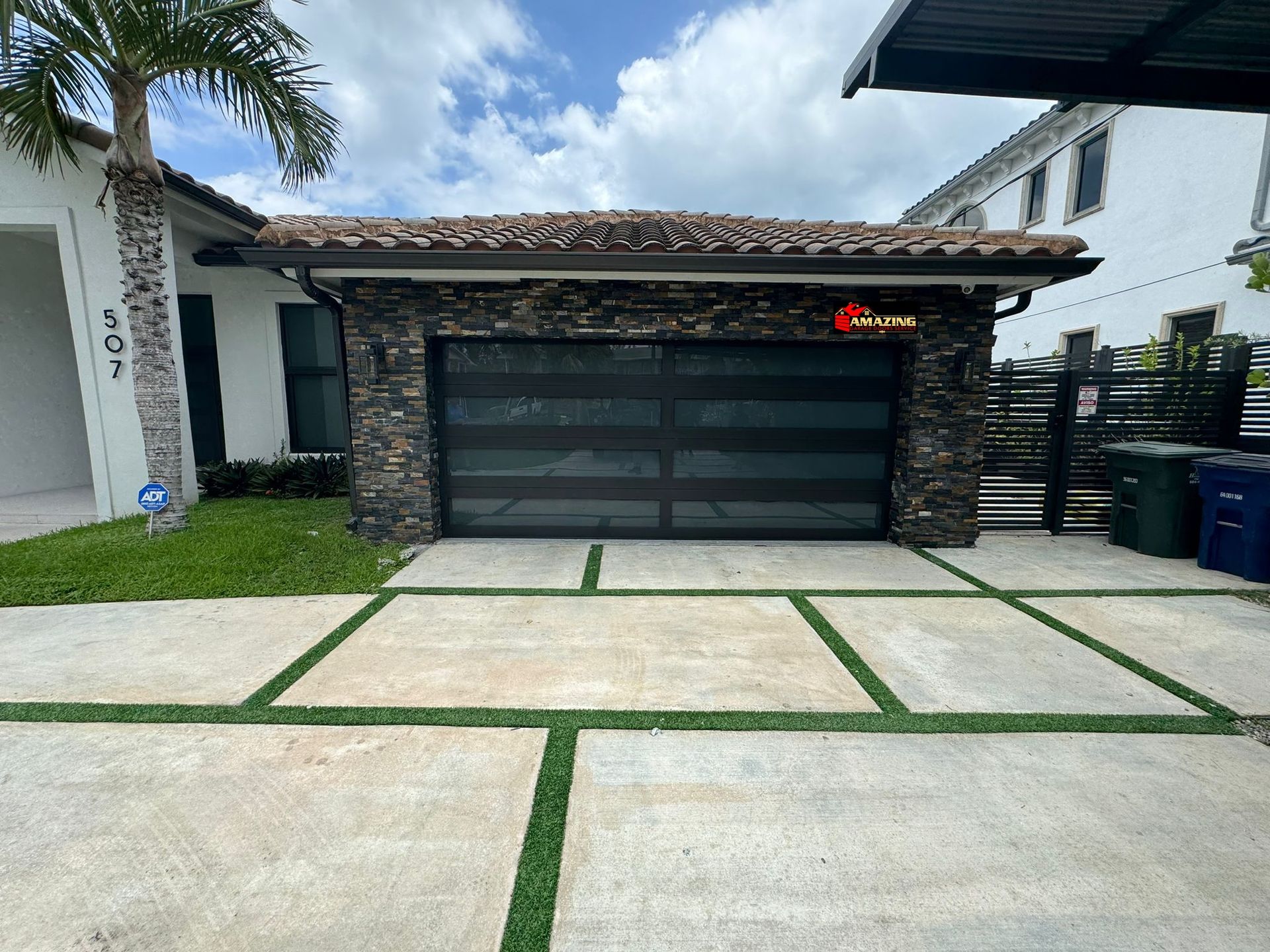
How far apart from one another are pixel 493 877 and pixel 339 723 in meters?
1.29

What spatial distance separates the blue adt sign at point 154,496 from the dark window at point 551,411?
2.70 metres

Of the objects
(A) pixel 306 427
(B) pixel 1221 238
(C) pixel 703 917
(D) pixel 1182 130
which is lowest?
(C) pixel 703 917

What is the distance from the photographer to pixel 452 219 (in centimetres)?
737

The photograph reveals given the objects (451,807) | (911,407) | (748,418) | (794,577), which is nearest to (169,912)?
(451,807)

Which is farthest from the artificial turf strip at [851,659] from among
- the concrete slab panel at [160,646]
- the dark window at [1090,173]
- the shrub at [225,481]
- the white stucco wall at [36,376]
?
the dark window at [1090,173]

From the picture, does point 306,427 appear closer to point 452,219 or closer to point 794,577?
point 452,219

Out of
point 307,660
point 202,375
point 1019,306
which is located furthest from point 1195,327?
point 202,375

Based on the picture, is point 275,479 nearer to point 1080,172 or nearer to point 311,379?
point 311,379

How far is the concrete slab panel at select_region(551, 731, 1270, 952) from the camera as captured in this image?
1.66 meters

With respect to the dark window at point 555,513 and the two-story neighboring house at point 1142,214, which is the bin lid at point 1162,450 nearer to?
the two-story neighboring house at point 1142,214

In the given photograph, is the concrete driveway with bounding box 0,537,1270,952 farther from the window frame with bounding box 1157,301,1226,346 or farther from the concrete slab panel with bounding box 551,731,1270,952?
the window frame with bounding box 1157,301,1226,346

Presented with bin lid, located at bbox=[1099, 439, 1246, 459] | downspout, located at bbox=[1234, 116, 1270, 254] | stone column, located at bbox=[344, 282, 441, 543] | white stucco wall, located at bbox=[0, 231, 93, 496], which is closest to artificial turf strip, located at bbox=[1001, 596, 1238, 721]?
bin lid, located at bbox=[1099, 439, 1246, 459]

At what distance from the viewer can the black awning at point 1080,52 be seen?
216 centimetres

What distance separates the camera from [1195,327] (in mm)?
8164
